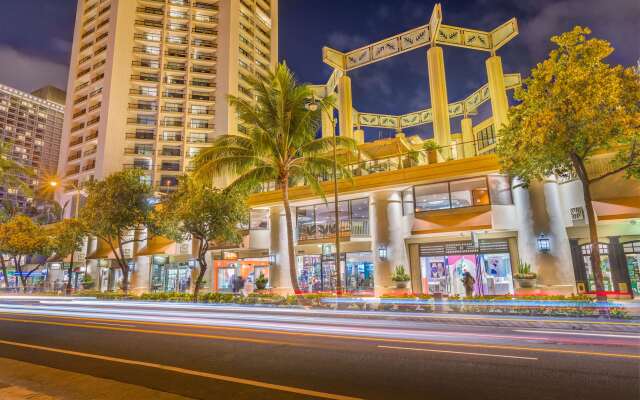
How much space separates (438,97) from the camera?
3438cm

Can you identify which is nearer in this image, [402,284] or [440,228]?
[440,228]

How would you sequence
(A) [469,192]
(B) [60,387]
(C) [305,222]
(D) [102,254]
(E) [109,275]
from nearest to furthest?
(B) [60,387], (A) [469,192], (C) [305,222], (D) [102,254], (E) [109,275]

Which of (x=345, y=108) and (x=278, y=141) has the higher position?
(x=345, y=108)

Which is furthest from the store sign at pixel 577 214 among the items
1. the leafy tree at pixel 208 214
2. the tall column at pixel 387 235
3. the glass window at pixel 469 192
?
the leafy tree at pixel 208 214

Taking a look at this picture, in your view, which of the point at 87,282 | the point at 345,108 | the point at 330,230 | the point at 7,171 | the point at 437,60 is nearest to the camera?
the point at 7,171

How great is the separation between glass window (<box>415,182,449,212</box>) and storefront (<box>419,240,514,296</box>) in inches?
98.3

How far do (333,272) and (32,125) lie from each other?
6445 inches

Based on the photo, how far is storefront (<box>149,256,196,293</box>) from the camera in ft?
122

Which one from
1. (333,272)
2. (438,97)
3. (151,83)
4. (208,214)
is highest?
(151,83)

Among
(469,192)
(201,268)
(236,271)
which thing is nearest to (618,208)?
(469,192)

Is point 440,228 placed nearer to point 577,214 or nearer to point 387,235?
point 387,235

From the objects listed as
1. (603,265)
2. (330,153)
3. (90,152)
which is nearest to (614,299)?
(603,265)

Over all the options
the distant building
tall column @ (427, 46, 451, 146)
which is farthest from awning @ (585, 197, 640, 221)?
the distant building

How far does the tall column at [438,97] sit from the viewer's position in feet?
111
